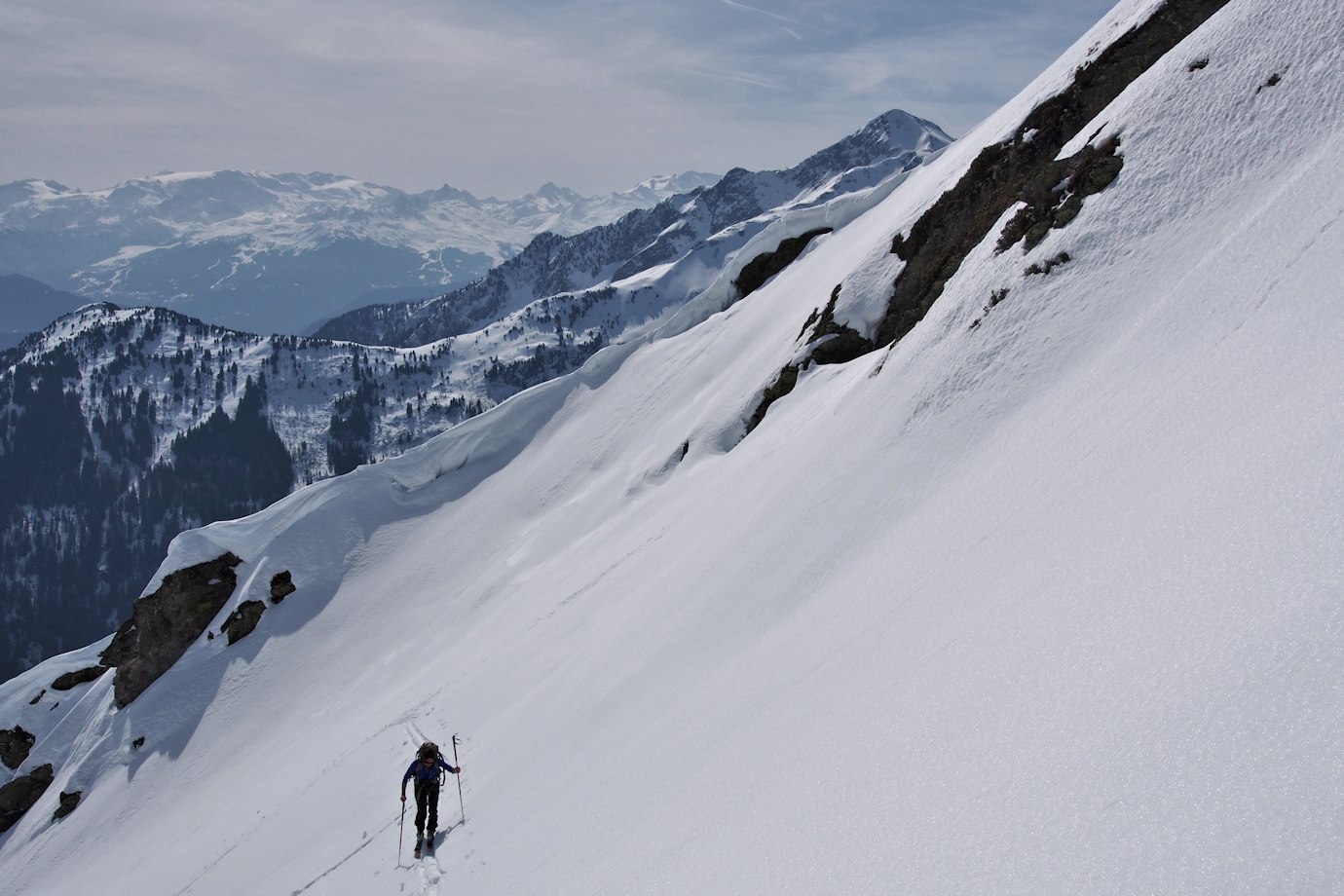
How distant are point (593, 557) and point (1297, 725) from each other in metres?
29.7

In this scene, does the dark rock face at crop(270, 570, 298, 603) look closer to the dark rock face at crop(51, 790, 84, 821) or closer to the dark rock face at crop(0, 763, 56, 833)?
the dark rock face at crop(51, 790, 84, 821)

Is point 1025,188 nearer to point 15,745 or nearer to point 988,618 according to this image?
point 988,618

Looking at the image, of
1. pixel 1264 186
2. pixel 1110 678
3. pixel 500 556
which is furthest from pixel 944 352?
pixel 500 556

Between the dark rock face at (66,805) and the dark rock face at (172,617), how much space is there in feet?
19.5

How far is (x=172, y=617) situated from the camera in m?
51.9

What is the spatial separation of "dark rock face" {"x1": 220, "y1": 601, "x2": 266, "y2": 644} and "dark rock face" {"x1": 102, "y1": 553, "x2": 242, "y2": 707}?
276cm

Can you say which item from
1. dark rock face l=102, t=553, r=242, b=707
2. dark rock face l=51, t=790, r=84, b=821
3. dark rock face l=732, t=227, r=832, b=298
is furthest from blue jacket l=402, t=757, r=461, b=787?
dark rock face l=51, t=790, r=84, b=821

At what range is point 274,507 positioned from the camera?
56.7m

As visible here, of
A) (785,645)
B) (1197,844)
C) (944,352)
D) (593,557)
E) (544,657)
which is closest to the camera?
(1197,844)

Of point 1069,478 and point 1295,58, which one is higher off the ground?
point 1295,58

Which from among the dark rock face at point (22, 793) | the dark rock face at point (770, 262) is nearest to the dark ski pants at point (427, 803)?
the dark rock face at point (770, 262)

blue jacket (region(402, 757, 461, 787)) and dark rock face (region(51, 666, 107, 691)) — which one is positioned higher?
dark rock face (region(51, 666, 107, 691))

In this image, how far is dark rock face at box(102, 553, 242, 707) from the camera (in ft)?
169

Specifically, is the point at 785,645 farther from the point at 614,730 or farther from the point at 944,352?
the point at 944,352
